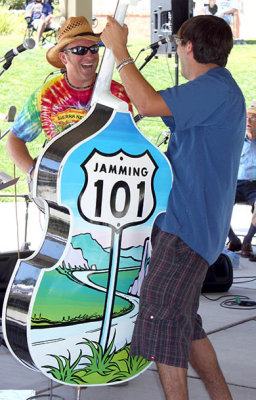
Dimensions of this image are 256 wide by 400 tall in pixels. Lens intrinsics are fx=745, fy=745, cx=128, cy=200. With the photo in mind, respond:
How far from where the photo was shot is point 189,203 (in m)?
2.34

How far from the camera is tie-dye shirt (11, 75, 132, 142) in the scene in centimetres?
304

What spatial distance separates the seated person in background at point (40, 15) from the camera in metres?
14.3

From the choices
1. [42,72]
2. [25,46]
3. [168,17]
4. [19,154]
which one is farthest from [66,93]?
[42,72]

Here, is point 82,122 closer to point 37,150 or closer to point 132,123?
point 132,123

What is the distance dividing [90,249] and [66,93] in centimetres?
103

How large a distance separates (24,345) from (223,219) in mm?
742

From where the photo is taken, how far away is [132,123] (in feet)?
7.55

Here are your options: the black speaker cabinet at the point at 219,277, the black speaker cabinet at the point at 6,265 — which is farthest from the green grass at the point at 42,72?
the black speaker cabinet at the point at 6,265

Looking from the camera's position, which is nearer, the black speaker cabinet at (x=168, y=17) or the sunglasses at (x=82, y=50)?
the sunglasses at (x=82, y=50)

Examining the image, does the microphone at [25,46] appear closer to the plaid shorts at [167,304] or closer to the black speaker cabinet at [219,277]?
the plaid shorts at [167,304]

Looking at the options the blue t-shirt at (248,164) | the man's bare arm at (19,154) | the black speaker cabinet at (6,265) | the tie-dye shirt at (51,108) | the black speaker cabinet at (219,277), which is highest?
the tie-dye shirt at (51,108)

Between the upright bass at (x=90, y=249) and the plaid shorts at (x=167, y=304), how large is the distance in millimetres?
58

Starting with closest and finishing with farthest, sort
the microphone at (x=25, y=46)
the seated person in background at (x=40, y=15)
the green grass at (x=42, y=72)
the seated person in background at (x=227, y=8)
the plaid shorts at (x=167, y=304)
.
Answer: the plaid shorts at (x=167, y=304) < the microphone at (x=25, y=46) < the seated person in background at (x=40, y=15) < the seated person in background at (x=227, y=8) < the green grass at (x=42, y=72)

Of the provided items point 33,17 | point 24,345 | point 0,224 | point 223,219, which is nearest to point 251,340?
point 223,219
